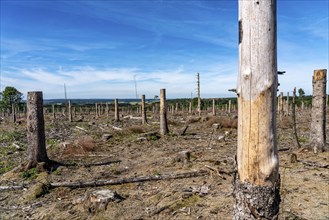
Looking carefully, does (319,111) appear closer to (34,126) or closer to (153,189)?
(153,189)

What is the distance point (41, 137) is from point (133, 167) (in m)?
2.94

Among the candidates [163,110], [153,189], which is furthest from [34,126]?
[163,110]

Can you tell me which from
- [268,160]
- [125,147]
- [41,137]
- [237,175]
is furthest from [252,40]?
[125,147]

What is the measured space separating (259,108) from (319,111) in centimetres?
757

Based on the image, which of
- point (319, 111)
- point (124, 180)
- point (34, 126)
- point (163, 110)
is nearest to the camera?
point (124, 180)

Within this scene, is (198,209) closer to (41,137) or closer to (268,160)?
(268,160)

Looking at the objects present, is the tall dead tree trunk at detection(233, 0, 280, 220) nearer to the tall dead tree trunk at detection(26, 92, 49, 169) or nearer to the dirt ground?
the dirt ground

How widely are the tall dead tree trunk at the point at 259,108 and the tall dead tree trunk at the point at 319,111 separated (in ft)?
24.2

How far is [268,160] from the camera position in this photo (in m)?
2.18

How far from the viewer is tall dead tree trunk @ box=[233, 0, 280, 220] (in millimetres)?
2156

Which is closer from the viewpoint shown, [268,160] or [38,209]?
[268,160]

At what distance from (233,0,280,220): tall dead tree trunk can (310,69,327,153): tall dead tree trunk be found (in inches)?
291

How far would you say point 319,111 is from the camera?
336 inches

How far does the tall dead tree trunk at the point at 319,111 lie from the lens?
331 inches
